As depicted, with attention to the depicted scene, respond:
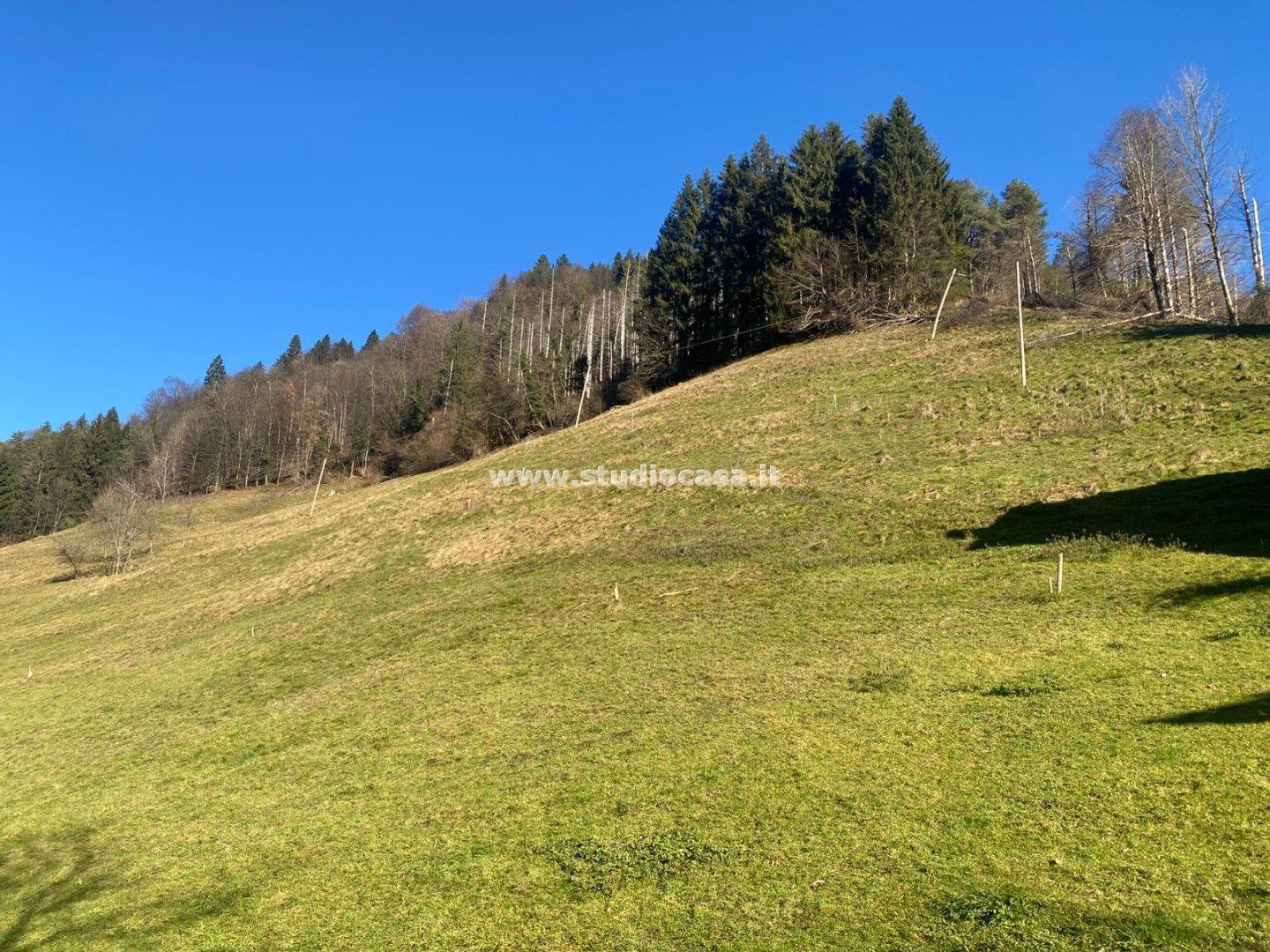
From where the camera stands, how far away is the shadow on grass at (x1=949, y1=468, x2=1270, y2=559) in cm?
1658

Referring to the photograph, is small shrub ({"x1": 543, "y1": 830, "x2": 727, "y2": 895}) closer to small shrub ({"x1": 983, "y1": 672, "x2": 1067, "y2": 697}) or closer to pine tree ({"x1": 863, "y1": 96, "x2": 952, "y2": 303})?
small shrub ({"x1": 983, "y1": 672, "x2": 1067, "y2": 697})

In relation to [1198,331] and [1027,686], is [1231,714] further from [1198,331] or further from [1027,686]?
[1198,331]

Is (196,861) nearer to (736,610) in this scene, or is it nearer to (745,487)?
(736,610)

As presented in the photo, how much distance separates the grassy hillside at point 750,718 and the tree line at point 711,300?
16753mm

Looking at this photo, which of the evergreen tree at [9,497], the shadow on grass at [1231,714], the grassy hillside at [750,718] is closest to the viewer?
the grassy hillside at [750,718]

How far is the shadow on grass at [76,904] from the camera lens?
8992mm

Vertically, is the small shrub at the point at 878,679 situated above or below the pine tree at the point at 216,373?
below

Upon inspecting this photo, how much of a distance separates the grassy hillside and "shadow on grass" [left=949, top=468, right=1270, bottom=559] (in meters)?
0.13

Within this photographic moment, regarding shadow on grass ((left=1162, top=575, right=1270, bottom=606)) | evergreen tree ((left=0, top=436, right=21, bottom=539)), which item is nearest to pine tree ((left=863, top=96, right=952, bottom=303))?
shadow on grass ((left=1162, top=575, right=1270, bottom=606))

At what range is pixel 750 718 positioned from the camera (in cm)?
1232

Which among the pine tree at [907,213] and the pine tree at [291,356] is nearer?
the pine tree at [907,213]

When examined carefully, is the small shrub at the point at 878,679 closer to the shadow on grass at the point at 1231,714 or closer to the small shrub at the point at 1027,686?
the small shrub at the point at 1027,686

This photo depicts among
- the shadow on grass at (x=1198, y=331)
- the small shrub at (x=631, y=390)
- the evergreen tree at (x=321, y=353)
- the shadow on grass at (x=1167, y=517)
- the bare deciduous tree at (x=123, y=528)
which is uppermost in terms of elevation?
the evergreen tree at (x=321, y=353)

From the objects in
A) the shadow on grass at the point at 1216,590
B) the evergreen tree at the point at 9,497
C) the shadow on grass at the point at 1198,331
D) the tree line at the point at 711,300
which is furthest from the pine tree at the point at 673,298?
the evergreen tree at the point at 9,497
